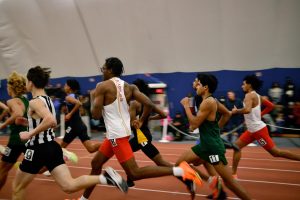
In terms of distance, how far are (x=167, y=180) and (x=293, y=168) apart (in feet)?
9.92

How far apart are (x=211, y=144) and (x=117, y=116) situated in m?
1.29

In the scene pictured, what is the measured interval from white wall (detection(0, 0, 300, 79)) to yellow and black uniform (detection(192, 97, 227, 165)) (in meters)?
10.1

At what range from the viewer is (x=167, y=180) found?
6141 millimetres

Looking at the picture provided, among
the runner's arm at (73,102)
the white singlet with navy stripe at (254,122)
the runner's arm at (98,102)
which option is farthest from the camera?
the runner's arm at (73,102)

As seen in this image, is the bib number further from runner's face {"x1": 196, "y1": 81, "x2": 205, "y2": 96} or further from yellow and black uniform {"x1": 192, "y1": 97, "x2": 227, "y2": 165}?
runner's face {"x1": 196, "y1": 81, "x2": 205, "y2": 96}

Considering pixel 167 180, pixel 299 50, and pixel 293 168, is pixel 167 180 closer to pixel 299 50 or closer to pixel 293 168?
pixel 293 168

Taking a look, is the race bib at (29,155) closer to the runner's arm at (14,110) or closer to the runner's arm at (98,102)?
the runner's arm at (98,102)

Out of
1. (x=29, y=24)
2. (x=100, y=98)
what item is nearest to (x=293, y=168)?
(x=100, y=98)

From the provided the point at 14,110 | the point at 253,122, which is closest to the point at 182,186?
the point at 253,122

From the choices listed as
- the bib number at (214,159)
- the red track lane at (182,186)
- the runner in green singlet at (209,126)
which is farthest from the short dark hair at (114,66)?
the red track lane at (182,186)

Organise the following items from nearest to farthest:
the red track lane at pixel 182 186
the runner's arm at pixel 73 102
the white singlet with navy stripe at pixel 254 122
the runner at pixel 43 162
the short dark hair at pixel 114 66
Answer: the runner at pixel 43 162 < the short dark hair at pixel 114 66 < the red track lane at pixel 182 186 < the white singlet with navy stripe at pixel 254 122 < the runner's arm at pixel 73 102

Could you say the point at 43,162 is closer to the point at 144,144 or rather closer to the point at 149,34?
the point at 144,144

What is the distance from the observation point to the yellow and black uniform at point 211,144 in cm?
413

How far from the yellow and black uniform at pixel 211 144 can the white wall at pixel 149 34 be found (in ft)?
33.2
